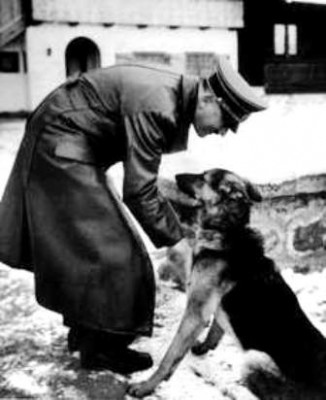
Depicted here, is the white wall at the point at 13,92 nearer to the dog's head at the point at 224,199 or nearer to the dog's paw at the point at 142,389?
the dog's head at the point at 224,199

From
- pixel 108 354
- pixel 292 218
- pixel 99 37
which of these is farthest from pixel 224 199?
pixel 99 37

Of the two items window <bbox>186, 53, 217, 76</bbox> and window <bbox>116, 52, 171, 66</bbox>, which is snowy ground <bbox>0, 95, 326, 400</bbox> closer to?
window <bbox>116, 52, 171, 66</bbox>

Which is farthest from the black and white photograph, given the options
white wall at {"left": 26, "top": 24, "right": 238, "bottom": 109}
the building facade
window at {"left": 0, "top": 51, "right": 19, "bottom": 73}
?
window at {"left": 0, "top": 51, "right": 19, "bottom": 73}

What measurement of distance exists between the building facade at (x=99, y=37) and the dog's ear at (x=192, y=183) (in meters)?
16.5

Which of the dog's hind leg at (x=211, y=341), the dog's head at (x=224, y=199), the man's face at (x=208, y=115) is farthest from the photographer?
the dog's hind leg at (x=211, y=341)

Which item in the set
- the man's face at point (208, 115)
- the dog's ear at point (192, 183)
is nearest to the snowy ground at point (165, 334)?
the dog's ear at point (192, 183)

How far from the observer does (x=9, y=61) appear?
67.5ft

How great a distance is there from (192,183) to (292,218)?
1.65 meters

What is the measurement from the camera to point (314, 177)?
4953 mm

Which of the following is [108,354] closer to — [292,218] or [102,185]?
[102,185]

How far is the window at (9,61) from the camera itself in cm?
2038

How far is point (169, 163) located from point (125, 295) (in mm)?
2358

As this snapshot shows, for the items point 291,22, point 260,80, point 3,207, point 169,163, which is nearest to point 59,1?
point 260,80

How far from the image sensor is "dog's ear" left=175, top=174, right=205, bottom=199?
365cm
